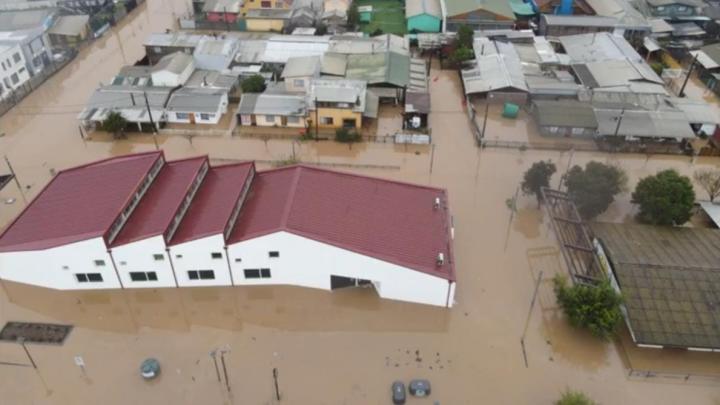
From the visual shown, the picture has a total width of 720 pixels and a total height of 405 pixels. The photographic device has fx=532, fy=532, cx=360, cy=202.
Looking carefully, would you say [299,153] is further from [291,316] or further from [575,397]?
[575,397]

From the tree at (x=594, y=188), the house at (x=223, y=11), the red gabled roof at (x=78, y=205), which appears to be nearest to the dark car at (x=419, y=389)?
the tree at (x=594, y=188)

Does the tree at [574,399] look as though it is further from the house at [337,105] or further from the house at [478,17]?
the house at [478,17]

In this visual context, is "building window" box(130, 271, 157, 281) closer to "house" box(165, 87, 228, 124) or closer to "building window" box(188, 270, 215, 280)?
"building window" box(188, 270, 215, 280)

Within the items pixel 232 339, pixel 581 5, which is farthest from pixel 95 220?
pixel 581 5

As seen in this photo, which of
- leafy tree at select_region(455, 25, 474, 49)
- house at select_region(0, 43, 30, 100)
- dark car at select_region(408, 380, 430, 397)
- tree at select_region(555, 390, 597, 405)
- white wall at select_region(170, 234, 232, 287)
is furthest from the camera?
leafy tree at select_region(455, 25, 474, 49)

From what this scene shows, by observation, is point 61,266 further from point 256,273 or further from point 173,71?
point 173,71

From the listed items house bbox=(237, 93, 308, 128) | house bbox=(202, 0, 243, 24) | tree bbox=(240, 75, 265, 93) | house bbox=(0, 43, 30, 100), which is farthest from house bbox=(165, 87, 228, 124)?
house bbox=(202, 0, 243, 24)
